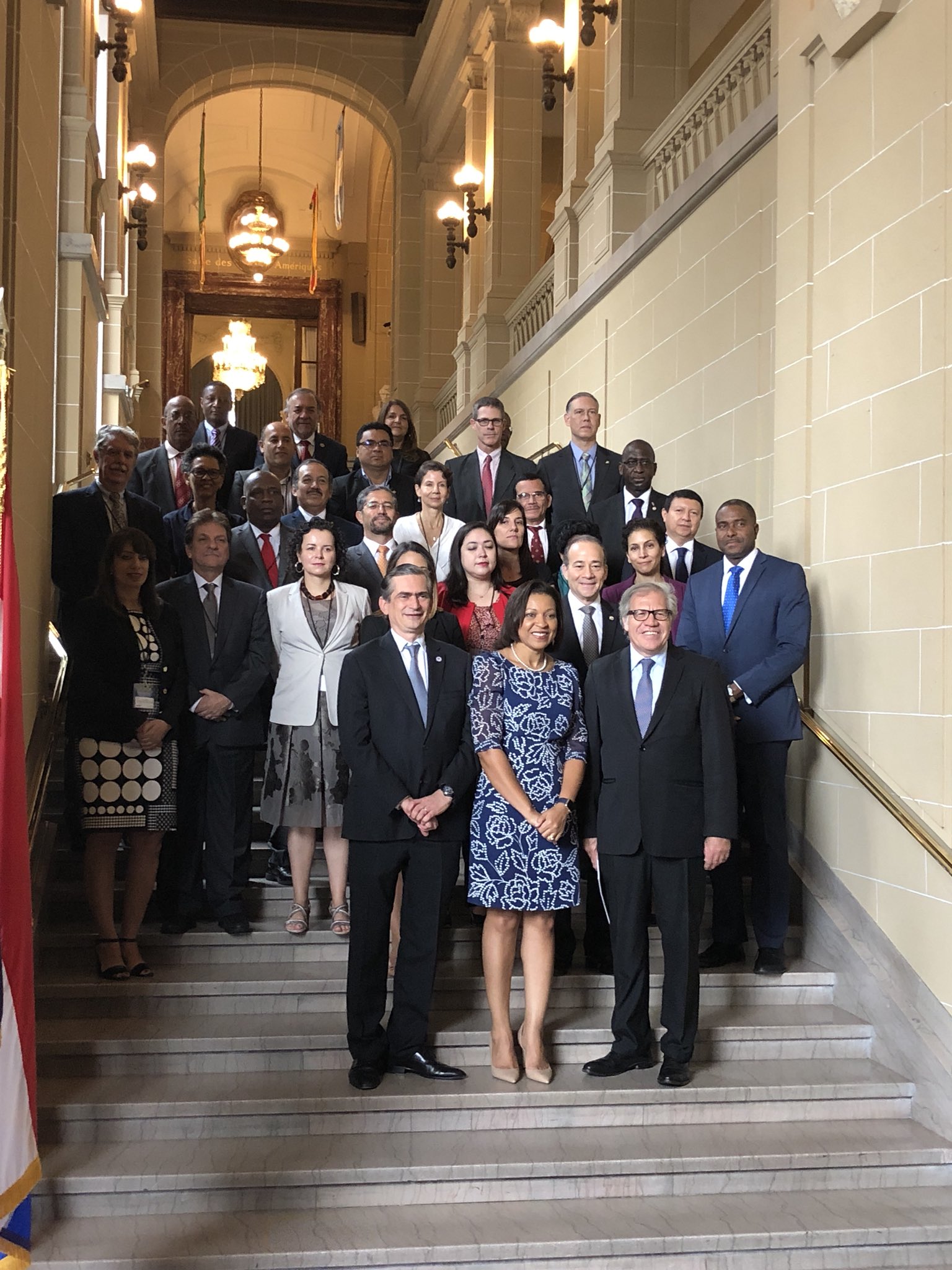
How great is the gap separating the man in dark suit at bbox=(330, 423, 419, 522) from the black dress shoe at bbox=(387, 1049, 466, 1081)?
317 centimetres

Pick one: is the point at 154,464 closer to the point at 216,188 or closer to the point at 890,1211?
the point at 890,1211

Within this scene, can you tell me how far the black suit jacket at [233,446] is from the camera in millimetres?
7824

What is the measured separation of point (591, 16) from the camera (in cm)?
902

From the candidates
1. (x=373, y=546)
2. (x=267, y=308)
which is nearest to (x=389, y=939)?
(x=373, y=546)

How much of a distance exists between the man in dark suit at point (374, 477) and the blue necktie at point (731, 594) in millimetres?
2055

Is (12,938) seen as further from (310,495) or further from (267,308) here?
(267,308)

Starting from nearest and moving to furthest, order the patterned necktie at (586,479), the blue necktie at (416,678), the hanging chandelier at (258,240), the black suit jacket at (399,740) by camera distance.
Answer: the black suit jacket at (399,740), the blue necktie at (416,678), the patterned necktie at (586,479), the hanging chandelier at (258,240)

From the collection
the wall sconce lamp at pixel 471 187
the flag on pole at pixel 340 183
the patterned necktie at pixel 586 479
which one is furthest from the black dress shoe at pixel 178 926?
the flag on pole at pixel 340 183

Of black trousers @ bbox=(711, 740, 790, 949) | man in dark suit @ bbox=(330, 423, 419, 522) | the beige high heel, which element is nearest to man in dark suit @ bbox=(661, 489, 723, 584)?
black trousers @ bbox=(711, 740, 790, 949)

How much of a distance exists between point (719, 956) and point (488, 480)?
2.82 meters

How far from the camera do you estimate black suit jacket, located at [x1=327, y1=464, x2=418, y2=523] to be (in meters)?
7.38

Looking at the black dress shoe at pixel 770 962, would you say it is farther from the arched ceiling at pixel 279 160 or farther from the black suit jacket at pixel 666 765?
the arched ceiling at pixel 279 160

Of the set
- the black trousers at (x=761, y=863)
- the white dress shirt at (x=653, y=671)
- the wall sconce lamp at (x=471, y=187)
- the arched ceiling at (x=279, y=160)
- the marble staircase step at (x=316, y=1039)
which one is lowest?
the marble staircase step at (x=316, y=1039)

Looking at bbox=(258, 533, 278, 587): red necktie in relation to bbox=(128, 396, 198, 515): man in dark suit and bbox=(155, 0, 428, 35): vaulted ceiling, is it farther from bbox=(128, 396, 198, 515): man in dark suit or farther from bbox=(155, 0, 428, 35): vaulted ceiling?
bbox=(155, 0, 428, 35): vaulted ceiling
